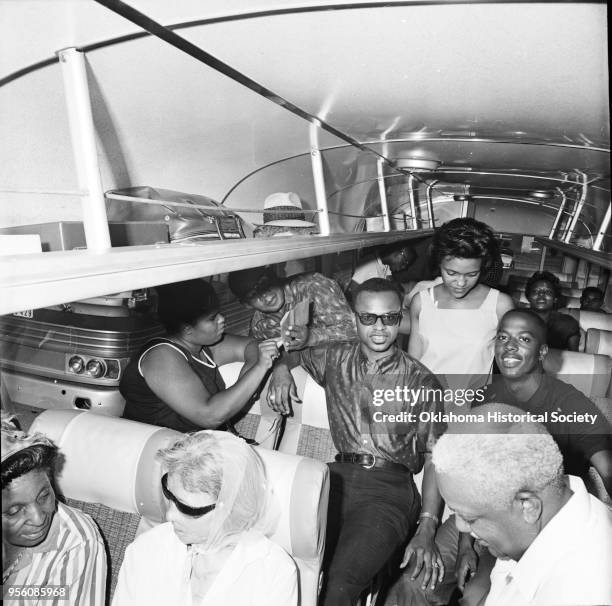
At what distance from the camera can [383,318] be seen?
1.65 m

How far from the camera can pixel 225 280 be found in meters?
1.88

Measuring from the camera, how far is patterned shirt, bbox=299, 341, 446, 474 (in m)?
1.64

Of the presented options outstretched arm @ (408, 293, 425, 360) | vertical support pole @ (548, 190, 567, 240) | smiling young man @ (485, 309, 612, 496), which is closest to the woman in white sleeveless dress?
outstretched arm @ (408, 293, 425, 360)

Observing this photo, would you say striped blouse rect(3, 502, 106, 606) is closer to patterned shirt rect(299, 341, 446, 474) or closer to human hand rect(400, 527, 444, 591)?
patterned shirt rect(299, 341, 446, 474)

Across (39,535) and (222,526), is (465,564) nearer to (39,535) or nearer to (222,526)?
(222,526)

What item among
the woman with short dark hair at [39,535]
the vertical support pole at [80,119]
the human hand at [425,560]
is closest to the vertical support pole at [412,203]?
the human hand at [425,560]

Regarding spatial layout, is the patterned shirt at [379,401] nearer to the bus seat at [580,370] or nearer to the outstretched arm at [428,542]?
the outstretched arm at [428,542]

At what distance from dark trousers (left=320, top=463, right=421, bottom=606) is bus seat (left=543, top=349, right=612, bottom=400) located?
686mm

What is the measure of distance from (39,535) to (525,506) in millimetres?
1123

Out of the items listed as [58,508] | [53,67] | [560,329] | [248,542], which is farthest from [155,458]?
[560,329]

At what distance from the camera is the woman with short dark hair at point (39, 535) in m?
0.94

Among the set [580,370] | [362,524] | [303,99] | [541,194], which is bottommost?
[362,524]

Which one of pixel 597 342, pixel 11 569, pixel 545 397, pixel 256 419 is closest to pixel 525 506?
pixel 545 397

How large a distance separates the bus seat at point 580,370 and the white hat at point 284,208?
1210 millimetres
